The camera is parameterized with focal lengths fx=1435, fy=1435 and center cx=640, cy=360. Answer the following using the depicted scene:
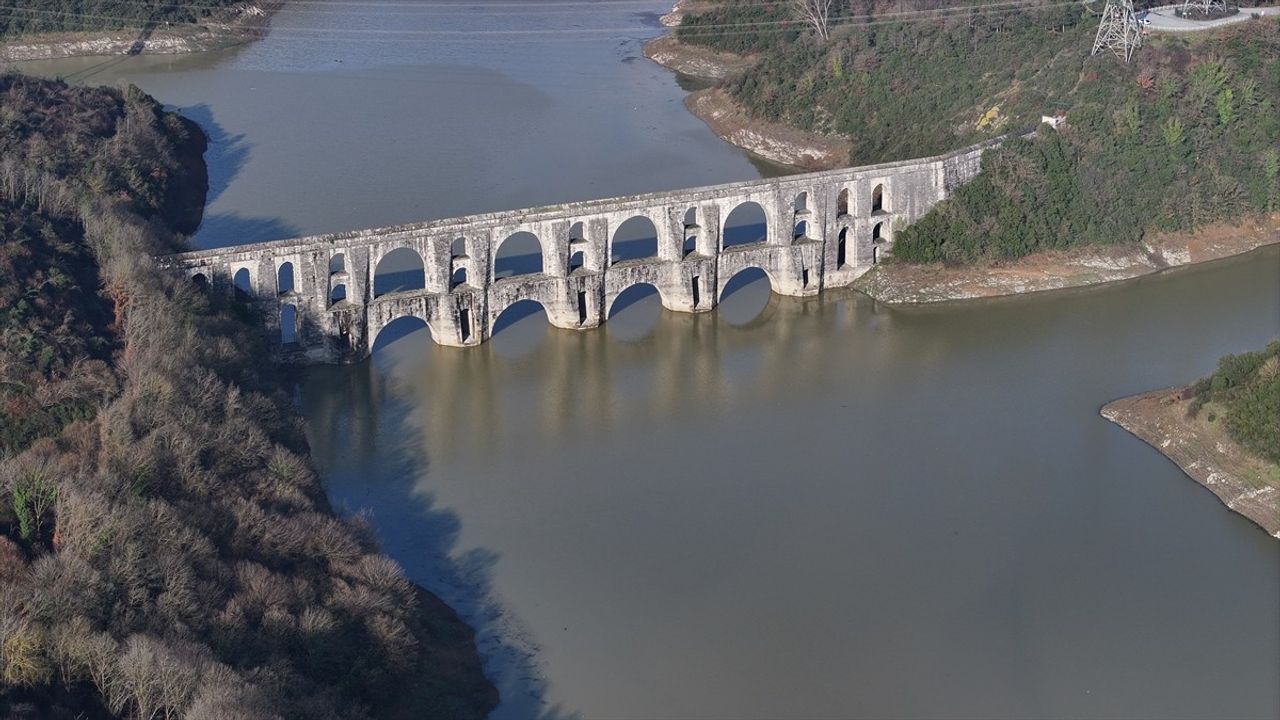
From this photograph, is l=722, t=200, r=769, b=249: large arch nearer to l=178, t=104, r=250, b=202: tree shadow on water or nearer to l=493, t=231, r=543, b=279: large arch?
l=493, t=231, r=543, b=279: large arch

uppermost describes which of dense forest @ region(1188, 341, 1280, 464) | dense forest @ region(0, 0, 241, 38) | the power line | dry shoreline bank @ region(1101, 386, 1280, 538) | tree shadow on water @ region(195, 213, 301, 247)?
dense forest @ region(0, 0, 241, 38)

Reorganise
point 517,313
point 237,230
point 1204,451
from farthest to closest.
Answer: point 237,230 < point 517,313 < point 1204,451

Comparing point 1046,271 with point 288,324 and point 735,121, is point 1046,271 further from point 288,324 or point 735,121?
point 288,324

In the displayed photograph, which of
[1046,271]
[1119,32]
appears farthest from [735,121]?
[1046,271]

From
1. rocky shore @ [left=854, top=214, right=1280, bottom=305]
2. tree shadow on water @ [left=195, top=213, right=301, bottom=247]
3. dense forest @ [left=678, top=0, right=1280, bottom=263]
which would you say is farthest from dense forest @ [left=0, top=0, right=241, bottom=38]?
rocky shore @ [left=854, top=214, right=1280, bottom=305]

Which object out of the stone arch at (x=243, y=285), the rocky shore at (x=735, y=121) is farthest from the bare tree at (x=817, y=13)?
the stone arch at (x=243, y=285)

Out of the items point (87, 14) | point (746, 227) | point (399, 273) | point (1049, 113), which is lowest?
point (746, 227)

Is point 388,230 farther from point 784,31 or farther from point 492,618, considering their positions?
point 784,31

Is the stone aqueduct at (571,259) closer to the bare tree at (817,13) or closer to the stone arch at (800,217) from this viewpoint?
the stone arch at (800,217)
